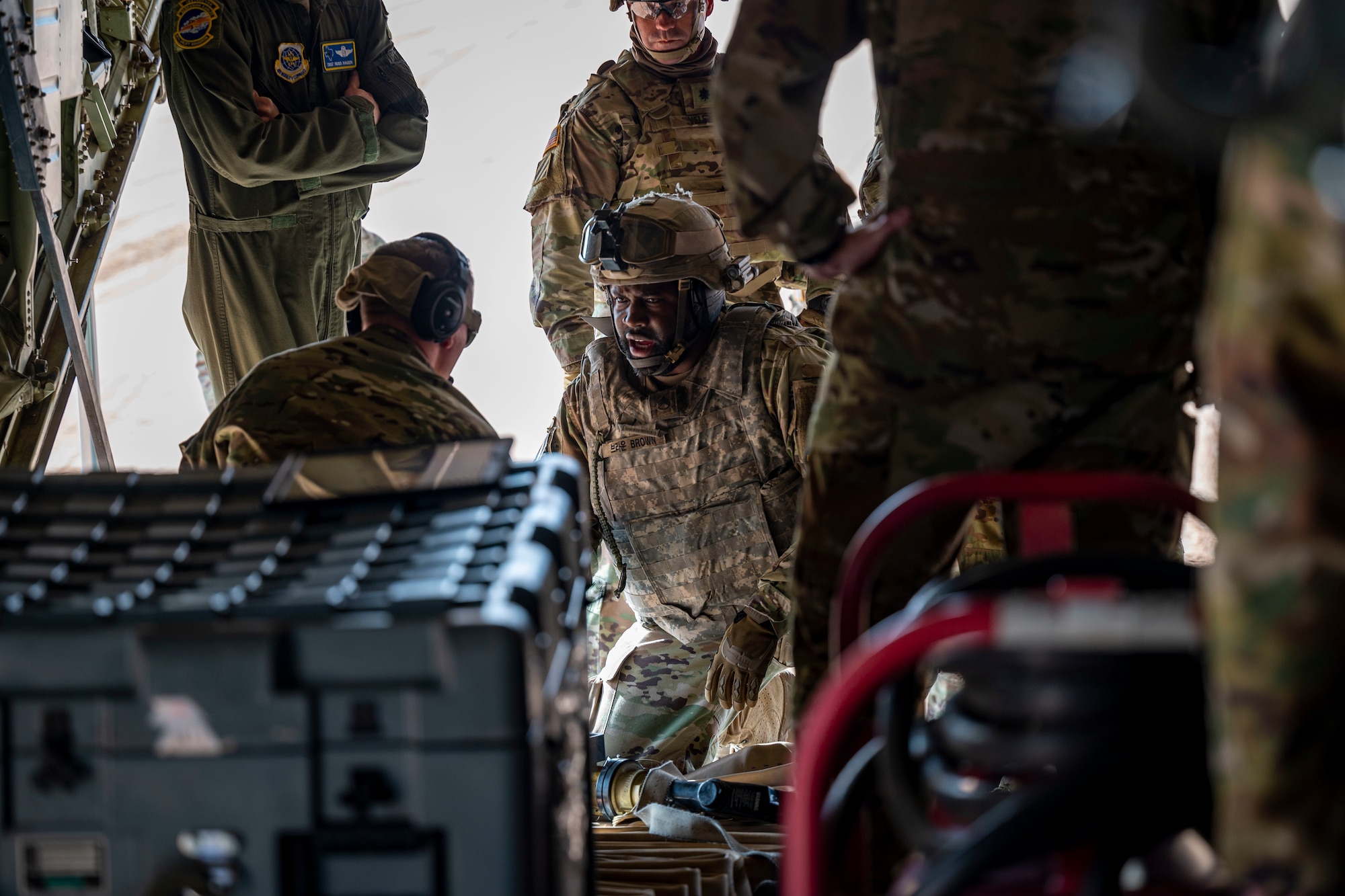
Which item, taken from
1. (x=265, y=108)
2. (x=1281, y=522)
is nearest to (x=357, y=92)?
(x=265, y=108)

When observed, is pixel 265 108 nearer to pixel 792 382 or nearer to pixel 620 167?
pixel 620 167

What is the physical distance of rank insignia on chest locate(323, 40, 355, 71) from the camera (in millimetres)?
3994

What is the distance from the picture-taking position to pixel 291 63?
13.0ft

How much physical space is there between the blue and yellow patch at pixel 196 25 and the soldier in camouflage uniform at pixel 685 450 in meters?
1.34

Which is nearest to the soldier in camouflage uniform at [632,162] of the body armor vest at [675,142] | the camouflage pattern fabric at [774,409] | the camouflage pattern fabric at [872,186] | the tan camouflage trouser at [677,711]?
the body armor vest at [675,142]

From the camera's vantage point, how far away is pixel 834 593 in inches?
65.1

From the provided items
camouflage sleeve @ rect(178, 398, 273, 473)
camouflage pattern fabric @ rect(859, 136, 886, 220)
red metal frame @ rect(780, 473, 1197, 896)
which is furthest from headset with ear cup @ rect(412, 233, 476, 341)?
camouflage pattern fabric @ rect(859, 136, 886, 220)

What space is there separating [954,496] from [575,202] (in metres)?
3.65

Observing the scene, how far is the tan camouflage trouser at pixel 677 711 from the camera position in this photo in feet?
12.1

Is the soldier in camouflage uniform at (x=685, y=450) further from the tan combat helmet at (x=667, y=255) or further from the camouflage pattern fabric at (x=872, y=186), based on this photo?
the camouflage pattern fabric at (x=872, y=186)

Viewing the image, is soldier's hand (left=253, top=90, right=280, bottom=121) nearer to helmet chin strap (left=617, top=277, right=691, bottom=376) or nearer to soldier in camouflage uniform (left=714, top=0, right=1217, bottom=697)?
helmet chin strap (left=617, top=277, right=691, bottom=376)

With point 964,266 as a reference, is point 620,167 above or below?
above

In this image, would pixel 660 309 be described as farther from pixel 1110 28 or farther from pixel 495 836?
pixel 495 836

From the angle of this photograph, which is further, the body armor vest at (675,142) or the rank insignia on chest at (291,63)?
the body armor vest at (675,142)
